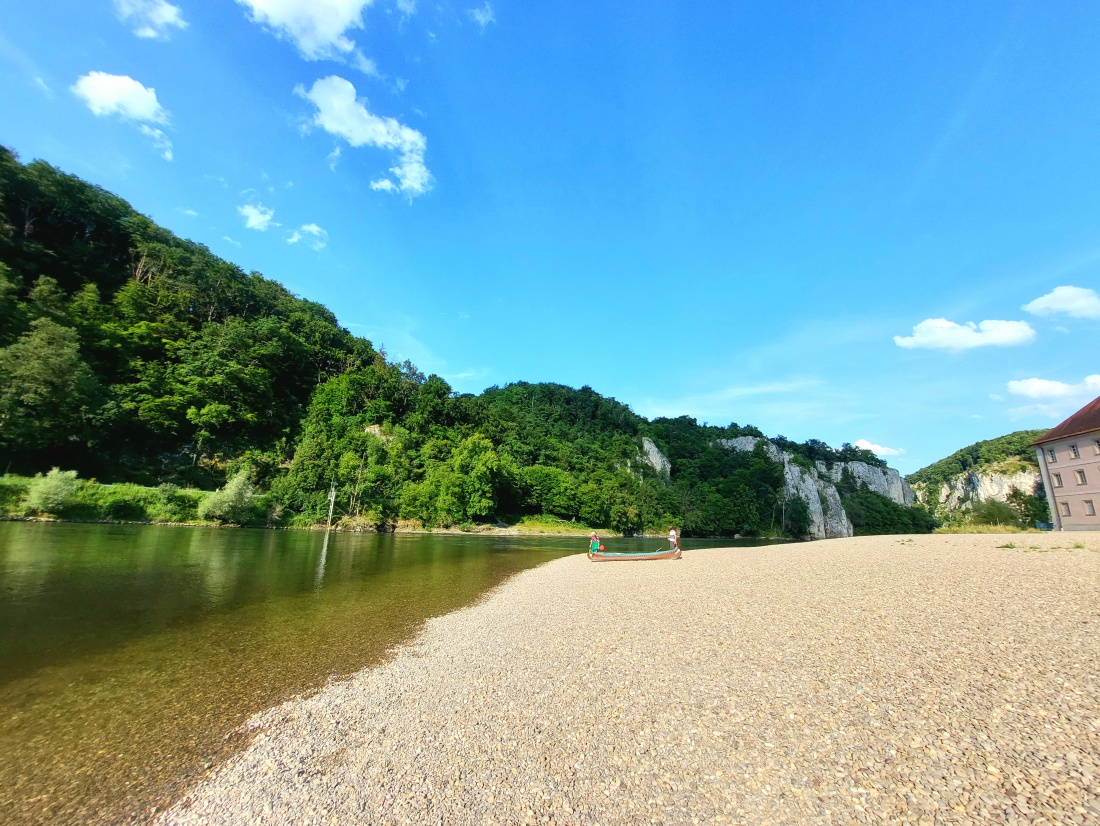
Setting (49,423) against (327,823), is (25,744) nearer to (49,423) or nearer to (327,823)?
(327,823)

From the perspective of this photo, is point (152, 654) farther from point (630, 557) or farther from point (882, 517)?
point (882, 517)

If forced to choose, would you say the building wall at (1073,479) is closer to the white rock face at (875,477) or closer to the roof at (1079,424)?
the roof at (1079,424)

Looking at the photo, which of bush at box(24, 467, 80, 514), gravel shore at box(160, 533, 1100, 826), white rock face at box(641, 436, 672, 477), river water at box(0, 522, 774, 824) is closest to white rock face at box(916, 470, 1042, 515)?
white rock face at box(641, 436, 672, 477)

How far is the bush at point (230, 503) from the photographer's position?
46.2m

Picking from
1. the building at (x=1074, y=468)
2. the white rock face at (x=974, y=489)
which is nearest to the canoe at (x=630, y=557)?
the building at (x=1074, y=468)

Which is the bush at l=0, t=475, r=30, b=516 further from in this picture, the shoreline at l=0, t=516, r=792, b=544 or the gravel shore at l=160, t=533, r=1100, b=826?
the gravel shore at l=160, t=533, r=1100, b=826

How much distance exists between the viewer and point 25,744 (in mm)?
6016

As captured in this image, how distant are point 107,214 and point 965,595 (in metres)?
113

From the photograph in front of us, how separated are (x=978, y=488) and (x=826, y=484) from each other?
1412 inches

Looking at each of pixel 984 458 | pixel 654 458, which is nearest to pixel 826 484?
pixel 984 458

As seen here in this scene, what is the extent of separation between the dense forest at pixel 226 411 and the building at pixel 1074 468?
5680 centimetres

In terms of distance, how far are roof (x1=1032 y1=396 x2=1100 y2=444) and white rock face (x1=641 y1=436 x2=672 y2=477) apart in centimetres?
8306

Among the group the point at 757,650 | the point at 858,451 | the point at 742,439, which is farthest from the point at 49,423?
the point at 858,451

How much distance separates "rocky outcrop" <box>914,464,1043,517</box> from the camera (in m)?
107
